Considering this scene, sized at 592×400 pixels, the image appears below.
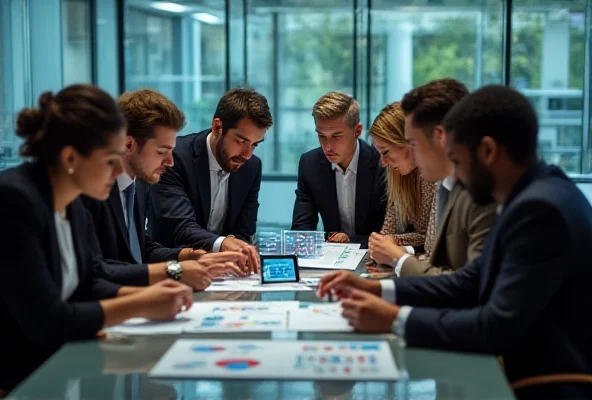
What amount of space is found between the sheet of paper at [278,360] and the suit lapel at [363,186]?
2464mm

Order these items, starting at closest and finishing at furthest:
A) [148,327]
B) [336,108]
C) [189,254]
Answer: [148,327] → [189,254] → [336,108]

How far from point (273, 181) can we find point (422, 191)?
4.95 meters

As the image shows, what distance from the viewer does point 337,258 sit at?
3.56 meters

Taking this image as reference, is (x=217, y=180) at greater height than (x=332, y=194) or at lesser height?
greater

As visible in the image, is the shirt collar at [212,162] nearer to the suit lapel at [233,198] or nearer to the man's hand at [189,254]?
the suit lapel at [233,198]

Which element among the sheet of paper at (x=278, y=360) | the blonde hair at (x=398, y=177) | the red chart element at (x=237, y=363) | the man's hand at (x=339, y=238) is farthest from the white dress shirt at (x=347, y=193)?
the red chart element at (x=237, y=363)

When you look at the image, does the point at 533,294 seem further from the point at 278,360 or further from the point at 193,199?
the point at 193,199

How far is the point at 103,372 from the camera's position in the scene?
A: 185cm

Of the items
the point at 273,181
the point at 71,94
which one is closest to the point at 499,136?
the point at 71,94

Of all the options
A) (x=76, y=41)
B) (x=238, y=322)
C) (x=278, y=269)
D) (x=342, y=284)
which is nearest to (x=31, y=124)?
(x=238, y=322)

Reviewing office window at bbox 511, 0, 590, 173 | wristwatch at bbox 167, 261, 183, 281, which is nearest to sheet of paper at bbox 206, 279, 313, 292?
wristwatch at bbox 167, 261, 183, 281

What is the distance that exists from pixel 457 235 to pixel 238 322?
0.90m

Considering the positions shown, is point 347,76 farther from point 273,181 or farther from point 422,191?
point 422,191

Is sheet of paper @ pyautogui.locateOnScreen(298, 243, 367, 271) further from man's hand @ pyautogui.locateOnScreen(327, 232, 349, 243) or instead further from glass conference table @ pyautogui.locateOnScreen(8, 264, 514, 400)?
glass conference table @ pyautogui.locateOnScreen(8, 264, 514, 400)
